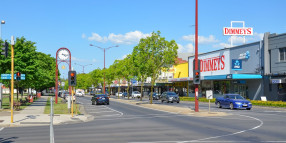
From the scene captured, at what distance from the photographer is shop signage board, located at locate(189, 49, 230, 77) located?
53.4 meters

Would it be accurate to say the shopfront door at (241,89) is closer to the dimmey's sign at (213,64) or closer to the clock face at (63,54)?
the dimmey's sign at (213,64)

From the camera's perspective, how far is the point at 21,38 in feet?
115

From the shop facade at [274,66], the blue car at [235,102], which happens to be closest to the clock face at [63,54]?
the blue car at [235,102]

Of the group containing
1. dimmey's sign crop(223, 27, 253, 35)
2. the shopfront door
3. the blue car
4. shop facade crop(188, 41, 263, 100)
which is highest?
dimmey's sign crop(223, 27, 253, 35)

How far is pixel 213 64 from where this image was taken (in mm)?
57375

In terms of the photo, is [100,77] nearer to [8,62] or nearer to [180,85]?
[180,85]

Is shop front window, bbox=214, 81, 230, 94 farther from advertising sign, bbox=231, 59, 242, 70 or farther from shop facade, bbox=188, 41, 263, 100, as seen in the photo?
advertising sign, bbox=231, 59, 242, 70

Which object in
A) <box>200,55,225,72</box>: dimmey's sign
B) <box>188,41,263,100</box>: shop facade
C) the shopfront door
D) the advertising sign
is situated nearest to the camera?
<box>188,41,263,100</box>: shop facade

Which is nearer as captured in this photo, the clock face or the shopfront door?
the clock face

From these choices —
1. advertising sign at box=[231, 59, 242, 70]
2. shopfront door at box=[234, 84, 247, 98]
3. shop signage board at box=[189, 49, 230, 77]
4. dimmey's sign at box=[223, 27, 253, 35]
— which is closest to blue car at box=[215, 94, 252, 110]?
shopfront door at box=[234, 84, 247, 98]

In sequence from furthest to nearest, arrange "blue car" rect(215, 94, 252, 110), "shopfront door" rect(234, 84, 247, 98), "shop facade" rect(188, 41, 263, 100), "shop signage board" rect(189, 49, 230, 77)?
"shop signage board" rect(189, 49, 230, 77) → "shopfront door" rect(234, 84, 247, 98) → "shop facade" rect(188, 41, 263, 100) → "blue car" rect(215, 94, 252, 110)

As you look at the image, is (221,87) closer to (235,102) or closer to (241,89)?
(241,89)

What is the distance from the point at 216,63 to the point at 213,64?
1.08m

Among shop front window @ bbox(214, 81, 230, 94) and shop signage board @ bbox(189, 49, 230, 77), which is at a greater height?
shop signage board @ bbox(189, 49, 230, 77)
